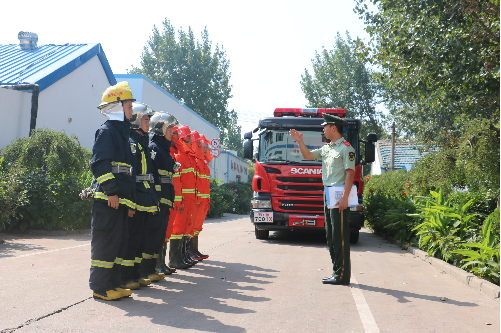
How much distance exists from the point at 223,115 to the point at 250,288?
5015 cm

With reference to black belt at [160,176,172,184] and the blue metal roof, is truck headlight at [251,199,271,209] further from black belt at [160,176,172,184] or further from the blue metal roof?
the blue metal roof

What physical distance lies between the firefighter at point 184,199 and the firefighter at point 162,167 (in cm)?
59

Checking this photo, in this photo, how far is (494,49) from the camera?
360 inches

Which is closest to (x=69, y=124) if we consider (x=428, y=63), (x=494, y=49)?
(x=428, y=63)

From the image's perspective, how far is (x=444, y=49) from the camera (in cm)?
923

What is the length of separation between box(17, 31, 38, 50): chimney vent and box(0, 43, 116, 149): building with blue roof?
25cm

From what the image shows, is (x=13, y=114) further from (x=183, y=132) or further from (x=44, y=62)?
(x=183, y=132)

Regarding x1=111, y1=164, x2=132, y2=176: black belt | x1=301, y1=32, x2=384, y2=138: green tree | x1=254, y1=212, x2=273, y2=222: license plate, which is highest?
x1=301, y1=32, x2=384, y2=138: green tree

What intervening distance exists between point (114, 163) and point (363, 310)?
304 centimetres

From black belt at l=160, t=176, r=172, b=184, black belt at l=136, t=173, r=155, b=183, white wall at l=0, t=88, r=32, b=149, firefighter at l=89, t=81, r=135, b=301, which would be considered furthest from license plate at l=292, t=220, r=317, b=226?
white wall at l=0, t=88, r=32, b=149

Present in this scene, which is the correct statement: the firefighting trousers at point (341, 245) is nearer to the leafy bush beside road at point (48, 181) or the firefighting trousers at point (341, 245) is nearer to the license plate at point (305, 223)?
the license plate at point (305, 223)

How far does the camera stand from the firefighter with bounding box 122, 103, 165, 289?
543cm

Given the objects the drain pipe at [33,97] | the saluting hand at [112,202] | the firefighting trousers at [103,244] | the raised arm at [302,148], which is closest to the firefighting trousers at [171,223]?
the firefighting trousers at [103,244]

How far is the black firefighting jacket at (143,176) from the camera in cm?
540
